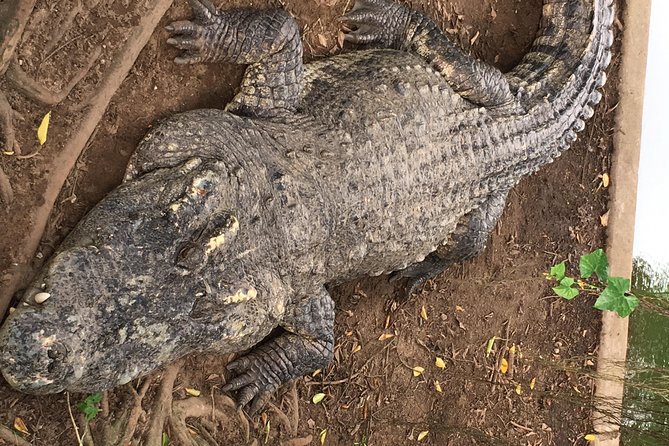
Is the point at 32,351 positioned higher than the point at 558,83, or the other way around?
the point at 558,83

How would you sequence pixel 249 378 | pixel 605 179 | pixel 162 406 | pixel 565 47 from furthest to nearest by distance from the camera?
pixel 605 179, pixel 565 47, pixel 249 378, pixel 162 406

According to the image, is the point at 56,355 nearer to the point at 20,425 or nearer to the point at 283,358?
the point at 20,425

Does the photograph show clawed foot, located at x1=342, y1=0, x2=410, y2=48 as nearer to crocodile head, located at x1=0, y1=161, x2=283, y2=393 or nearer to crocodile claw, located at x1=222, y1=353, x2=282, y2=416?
crocodile head, located at x1=0, y1=161, x2=283, y2=393

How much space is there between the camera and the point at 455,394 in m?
4.14

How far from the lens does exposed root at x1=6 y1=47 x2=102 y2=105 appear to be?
2.15 meters

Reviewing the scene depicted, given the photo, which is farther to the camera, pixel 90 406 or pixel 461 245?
pixel 461 245

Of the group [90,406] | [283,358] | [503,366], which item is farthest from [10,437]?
[503,366]

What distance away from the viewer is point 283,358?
306 cm

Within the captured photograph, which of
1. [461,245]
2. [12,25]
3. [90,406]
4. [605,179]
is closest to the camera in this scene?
[12,25]

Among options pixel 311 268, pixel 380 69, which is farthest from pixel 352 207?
pixel 380 69

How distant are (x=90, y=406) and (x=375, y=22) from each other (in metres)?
2.25

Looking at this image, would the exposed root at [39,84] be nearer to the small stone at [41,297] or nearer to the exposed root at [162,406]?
the small stone at [41,297]

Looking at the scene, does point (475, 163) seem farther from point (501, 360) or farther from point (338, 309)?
point (501, 360)

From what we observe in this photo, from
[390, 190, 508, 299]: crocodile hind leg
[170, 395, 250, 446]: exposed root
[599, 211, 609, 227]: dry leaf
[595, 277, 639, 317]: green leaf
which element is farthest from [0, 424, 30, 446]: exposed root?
[599, 211, 609, 227]: dry leaf
